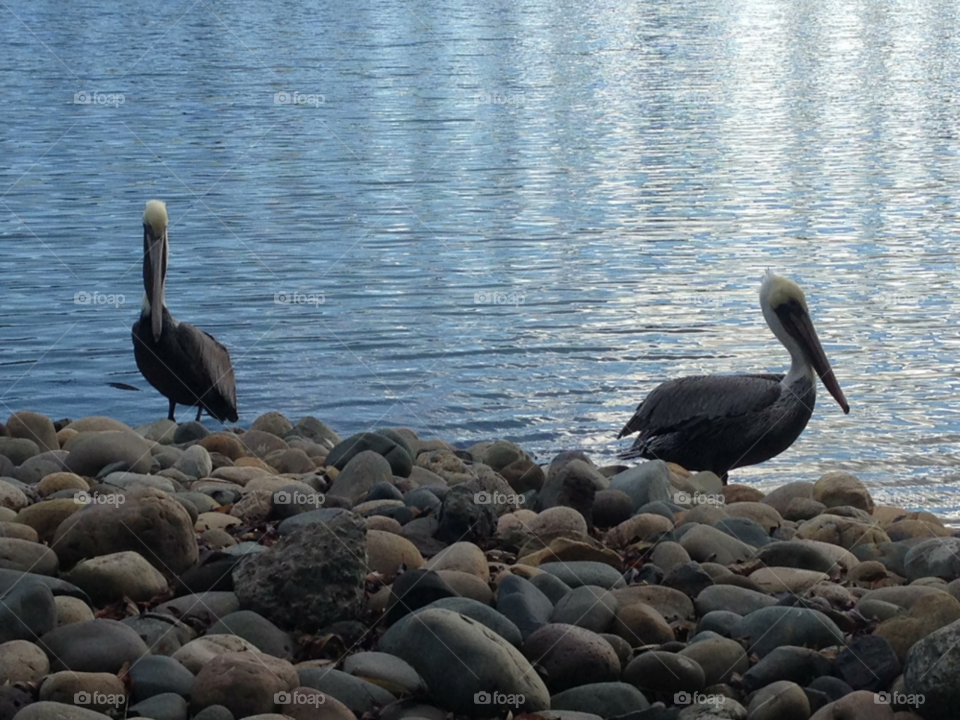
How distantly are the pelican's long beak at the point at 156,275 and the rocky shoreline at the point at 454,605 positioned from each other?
277cm

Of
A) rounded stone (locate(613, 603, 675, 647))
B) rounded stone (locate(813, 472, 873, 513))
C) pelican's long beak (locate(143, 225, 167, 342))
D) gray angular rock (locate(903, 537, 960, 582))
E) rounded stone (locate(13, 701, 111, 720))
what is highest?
pelican's long beak (locate(143, 225, 167, 342))

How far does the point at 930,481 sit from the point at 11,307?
8.17 m

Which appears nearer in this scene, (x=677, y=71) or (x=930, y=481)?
(x=930, y=481)

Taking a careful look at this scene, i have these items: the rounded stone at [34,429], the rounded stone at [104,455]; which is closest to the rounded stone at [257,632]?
the rounded stone at [104,455]

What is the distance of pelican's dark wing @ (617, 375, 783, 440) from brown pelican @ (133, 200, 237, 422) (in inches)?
118

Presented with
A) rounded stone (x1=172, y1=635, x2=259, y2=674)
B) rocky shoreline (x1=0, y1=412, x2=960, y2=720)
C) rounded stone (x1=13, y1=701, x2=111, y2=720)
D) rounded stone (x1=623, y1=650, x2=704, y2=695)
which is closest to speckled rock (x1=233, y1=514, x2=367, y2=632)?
rocky shoreline (x1=0, y1=412, x2=960, y2=720)

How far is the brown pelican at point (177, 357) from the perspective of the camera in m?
9.13

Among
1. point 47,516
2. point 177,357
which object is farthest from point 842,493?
point 177,357

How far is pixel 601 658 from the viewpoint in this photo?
441cm

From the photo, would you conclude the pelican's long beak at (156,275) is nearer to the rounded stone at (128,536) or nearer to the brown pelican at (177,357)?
the brown pelican at (177,357)

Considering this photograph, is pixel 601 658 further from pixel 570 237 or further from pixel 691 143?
pixel 691 143

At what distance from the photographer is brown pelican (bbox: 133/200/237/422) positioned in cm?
913

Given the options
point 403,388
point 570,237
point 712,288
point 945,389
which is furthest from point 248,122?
point 945,389

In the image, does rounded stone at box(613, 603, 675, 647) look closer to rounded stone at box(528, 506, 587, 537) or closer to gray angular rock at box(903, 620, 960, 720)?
gray angular rock at box(903, 620, 960, 720)
